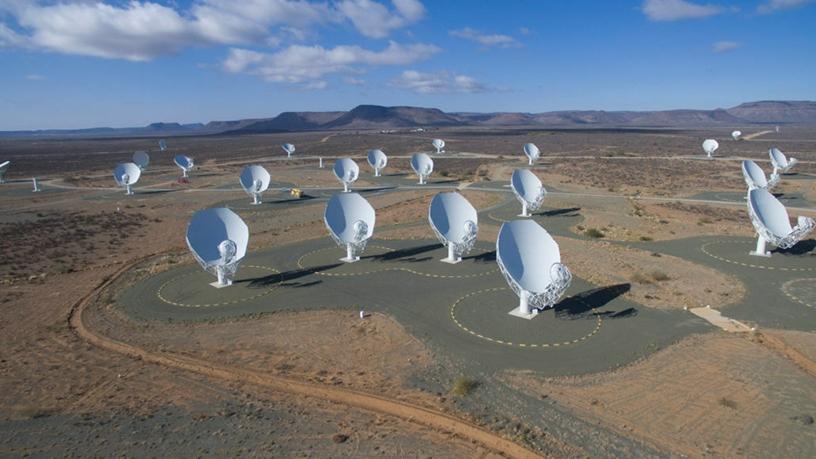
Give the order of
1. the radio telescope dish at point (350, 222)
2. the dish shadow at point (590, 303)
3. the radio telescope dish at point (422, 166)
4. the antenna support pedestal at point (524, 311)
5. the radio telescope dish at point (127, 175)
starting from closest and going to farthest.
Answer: the antenna support pedestal at point (524, 311) → the dish shadow at point (590, 303) → the radio telescope dish at point (350, 222) → the radio telescope dish at point (127, 175) → the radio telescope dish at point (422, 166)

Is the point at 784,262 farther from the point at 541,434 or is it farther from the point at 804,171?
the point at 804,171

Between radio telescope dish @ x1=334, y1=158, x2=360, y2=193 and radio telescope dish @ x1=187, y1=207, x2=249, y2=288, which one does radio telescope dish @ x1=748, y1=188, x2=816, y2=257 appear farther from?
radio telescope dish @ x1=334, y1=158, x2=360, y2=193

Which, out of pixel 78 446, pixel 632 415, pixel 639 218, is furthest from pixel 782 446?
pixel 639 218

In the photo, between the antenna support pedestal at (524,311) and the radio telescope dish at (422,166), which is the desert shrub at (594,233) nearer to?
the antenna support pedestal at (524,311)

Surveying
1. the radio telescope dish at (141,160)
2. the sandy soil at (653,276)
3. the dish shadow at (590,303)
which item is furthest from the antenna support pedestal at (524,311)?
the radio telescope dish at (141,160)

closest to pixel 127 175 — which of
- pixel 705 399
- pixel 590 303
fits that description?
pixel 590 303
